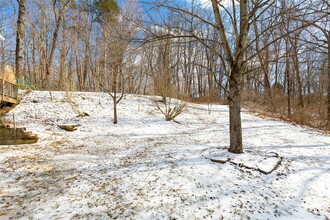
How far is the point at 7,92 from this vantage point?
813 cm

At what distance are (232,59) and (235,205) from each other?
312 cm

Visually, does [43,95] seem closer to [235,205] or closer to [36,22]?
[36,22]

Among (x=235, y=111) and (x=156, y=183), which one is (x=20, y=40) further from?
(x=235, y=111)

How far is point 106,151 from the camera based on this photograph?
4.77 meters

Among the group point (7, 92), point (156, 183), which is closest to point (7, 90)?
point (7, 92)

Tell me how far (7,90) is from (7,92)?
0.32 feet

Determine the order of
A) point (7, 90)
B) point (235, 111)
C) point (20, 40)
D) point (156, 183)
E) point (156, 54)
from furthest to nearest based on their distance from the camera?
point (156, 54)
point (20, 40)
point (7, 90)
point (235, 111)
point (156, 183)

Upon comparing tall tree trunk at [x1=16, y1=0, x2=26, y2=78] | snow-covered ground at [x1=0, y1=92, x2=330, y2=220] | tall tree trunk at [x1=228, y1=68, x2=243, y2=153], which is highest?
tall tree trunk at [x1=16, y1=0, x2=26, y2=78]

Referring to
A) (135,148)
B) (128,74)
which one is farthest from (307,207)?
(128,74)

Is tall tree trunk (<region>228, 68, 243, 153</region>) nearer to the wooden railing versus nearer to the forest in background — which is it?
the forest in background

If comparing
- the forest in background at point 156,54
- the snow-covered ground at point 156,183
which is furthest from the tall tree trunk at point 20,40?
the snow-covered ground at point 156,183

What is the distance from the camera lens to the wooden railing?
743 cm

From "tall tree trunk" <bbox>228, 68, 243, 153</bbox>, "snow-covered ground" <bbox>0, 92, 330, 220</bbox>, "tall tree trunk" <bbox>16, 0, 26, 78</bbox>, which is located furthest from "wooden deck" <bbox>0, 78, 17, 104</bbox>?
"tall tree trunk" <bbox>228, 68, 243, 153</bbox>

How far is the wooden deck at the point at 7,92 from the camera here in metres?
7.46
